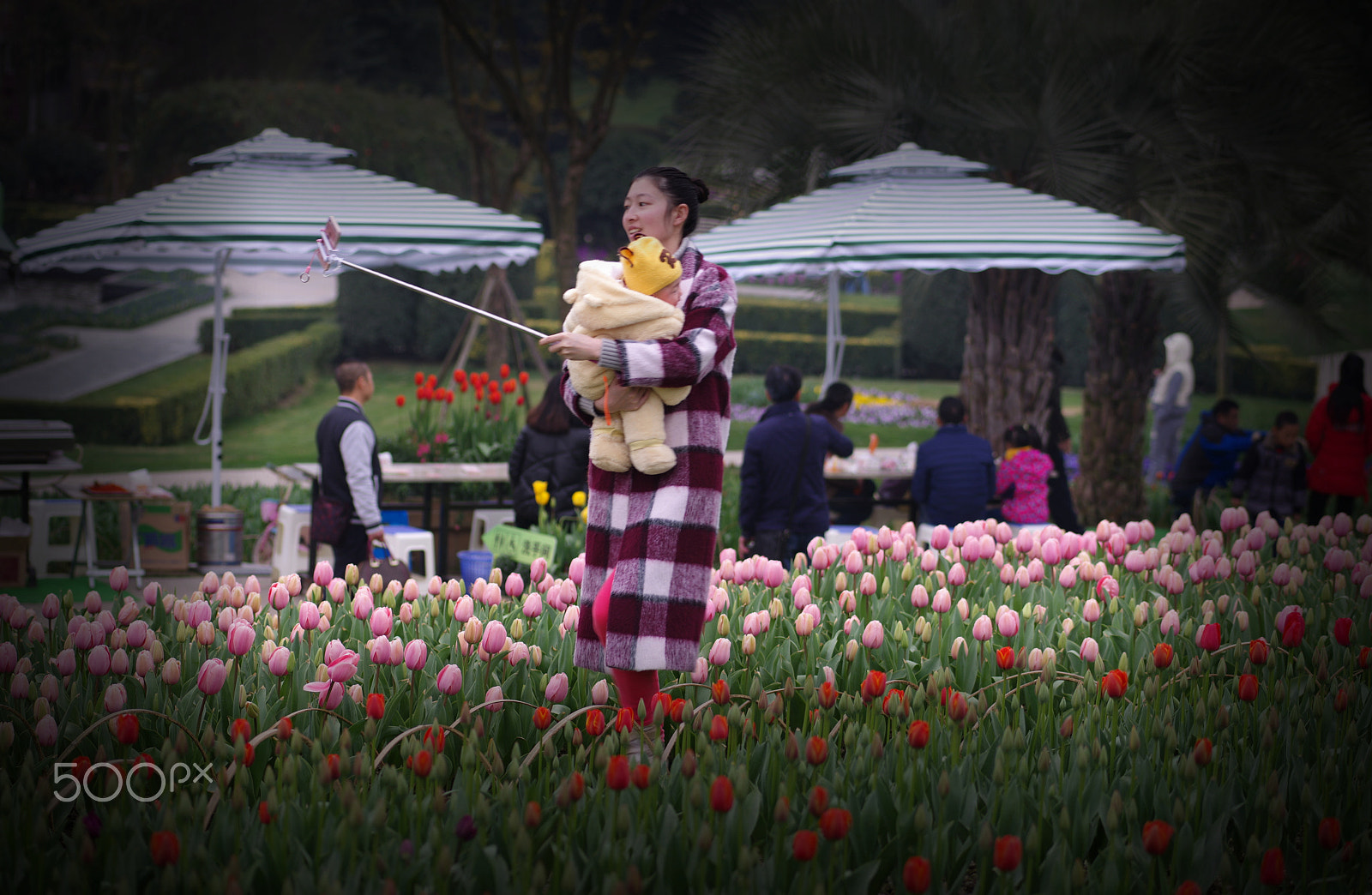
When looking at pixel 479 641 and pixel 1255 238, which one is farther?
pixel 1255 238

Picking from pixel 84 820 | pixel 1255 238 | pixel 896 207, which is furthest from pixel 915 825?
pixel 1255 238

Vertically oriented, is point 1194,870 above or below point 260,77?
below

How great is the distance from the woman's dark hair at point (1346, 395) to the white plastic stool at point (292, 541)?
23.5 feet

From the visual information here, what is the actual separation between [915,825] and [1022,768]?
0.49 m

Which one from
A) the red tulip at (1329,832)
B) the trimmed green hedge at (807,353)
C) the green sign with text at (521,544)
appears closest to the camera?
the red tulip at (1329,832)

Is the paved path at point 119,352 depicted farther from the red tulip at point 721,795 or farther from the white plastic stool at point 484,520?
the red tulip at point 721,795

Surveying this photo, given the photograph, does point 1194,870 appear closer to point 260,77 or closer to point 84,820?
point 84,820

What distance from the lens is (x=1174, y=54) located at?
969cm

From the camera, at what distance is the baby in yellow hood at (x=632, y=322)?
123 inches

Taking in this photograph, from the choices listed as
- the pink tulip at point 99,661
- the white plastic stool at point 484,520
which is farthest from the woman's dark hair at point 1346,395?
the pink tulip at point 99,661

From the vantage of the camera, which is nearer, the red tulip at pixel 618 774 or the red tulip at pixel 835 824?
the red tulip at pixel 835 824

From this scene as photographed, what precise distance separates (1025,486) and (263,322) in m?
17.1

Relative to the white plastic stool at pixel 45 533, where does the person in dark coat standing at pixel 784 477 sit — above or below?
above
